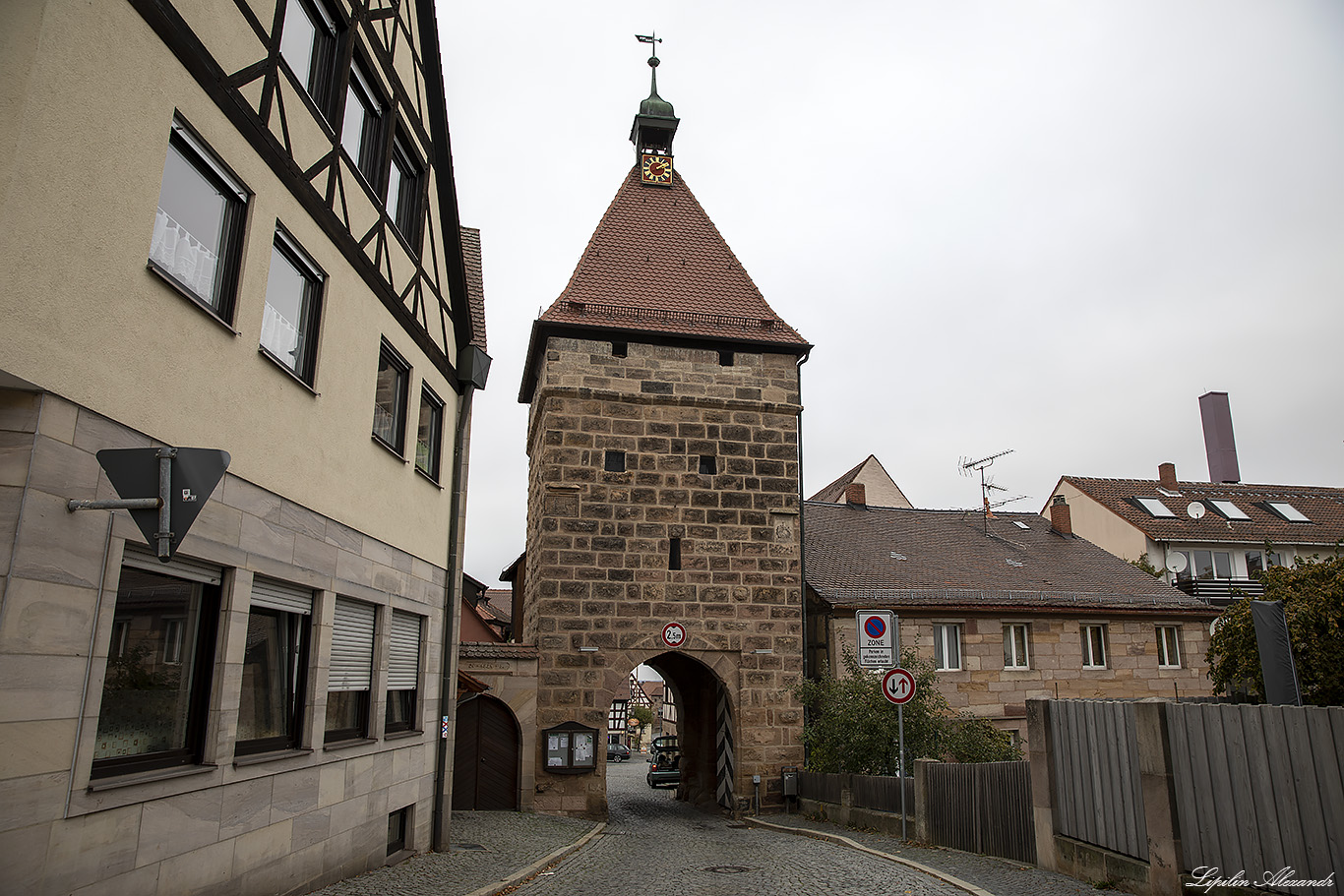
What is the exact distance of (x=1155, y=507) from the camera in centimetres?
3362

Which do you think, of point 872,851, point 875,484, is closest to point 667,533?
point 872,851

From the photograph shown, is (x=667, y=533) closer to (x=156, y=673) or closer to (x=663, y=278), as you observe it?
(x=663, y=278)

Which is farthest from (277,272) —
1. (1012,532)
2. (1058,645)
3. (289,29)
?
(1012,532)

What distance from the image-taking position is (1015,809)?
9.88 m

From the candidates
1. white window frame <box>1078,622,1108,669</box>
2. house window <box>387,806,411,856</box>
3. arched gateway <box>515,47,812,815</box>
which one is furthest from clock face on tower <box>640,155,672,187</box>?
house window <box>387,806,411,856</box>

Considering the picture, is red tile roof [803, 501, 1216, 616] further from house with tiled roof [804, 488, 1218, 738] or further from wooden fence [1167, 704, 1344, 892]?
wooden fence [1167, 704, 1344, 892]

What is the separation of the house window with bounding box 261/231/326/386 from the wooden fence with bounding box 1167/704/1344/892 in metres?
7.23

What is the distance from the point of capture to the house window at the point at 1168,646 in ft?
77.3

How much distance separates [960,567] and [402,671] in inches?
663

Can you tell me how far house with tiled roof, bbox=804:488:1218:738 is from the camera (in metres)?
21.1

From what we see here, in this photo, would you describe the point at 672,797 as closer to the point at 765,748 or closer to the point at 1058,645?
the point at 765,748

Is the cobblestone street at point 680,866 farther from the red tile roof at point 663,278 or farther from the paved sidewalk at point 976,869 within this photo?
the red tile roof at point 663,278

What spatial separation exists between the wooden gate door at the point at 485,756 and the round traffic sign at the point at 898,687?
764 centimetres

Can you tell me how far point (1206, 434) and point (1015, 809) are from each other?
122 ft
